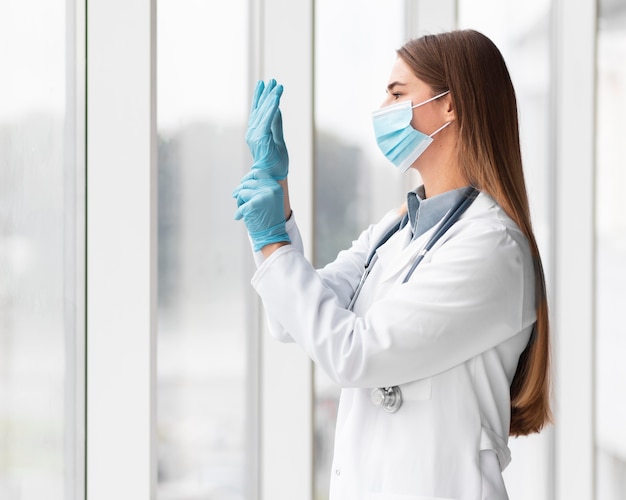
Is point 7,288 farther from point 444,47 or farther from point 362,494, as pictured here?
point 444,47

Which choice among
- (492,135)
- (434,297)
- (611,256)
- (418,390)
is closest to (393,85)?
(492,135)

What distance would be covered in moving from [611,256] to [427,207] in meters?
1.93

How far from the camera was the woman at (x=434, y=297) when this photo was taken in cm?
126

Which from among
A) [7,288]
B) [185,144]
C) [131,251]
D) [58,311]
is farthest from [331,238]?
[7,288]

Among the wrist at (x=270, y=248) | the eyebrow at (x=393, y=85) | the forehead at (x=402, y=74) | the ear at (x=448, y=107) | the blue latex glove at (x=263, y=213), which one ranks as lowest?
the wrist at (x=270, y=248)

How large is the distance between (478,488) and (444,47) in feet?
2.58

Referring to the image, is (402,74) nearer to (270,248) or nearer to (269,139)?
(269,139)

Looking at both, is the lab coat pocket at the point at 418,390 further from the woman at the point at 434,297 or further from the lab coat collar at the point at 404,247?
the lab coat collar at the point at 404,247

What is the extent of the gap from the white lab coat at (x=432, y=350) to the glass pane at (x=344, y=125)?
1.12 m

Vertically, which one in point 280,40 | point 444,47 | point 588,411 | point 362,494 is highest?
point 280,40

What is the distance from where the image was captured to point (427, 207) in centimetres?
142

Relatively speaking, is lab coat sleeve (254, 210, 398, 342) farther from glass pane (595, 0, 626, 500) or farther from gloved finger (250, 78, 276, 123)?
glass pane (595, 0, 626, 500)

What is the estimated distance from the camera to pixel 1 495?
1.50m

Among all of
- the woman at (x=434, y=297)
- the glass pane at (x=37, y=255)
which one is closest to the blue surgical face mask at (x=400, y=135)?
the woman at (x=434, y=297)
